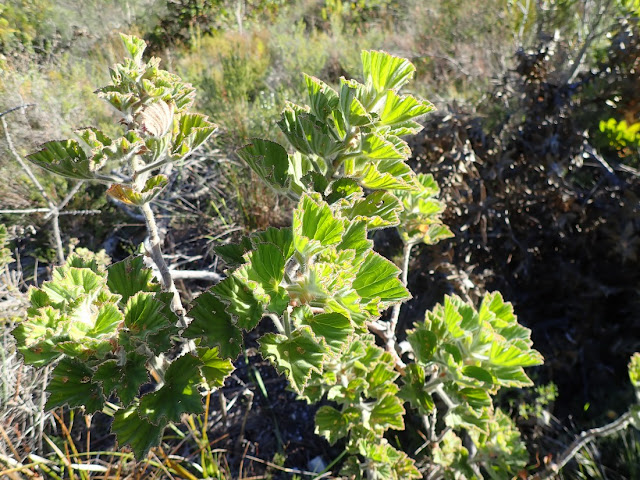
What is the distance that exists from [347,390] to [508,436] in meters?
0.74

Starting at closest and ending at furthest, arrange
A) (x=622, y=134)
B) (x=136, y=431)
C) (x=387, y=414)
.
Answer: (x=136, y=431)
(x=387, y=414)
(x=622, y=134)

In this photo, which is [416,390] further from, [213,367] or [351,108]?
[351,108]

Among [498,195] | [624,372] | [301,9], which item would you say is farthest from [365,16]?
[624,372]

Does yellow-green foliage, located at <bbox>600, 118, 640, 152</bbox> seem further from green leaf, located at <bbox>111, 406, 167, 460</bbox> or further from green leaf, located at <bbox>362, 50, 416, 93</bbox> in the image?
green leaf, located at <bbox>111, 406, 167, 460</bbox>

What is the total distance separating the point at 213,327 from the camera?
752mm

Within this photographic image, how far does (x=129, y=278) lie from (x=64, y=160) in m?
0.28

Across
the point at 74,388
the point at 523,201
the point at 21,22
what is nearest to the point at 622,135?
the point at 523,201

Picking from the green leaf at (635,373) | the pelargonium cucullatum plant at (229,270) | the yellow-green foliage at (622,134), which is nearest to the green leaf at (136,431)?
the pelargonium cucullatum plant at (229,270)

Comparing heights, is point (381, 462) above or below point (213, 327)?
below

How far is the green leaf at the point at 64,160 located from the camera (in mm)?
698

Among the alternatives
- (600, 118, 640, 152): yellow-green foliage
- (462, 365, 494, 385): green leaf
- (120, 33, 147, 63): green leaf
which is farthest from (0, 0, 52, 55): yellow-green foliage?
(600, 118, 640, 152): yellow-green foliage

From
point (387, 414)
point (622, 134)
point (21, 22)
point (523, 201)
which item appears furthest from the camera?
point (21, 22)

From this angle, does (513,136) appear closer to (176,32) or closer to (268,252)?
(268,252)

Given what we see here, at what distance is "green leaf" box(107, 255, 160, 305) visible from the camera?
33.2 inches
